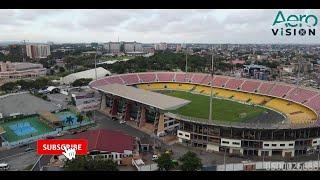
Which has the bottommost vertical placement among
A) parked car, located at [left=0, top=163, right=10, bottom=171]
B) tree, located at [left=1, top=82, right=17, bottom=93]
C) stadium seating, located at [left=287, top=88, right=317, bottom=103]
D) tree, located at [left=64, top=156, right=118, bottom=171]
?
parked car, located at [left=0, top=163, right=10, bottom=171]

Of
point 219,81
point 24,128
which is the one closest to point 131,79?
point 219,81

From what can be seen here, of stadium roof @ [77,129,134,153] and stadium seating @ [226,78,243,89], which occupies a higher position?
stadium seating @ [226,78,243,89]

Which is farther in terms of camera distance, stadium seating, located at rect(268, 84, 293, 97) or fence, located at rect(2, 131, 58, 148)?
stadium seating, located at rect(268, 84, 293, 97)

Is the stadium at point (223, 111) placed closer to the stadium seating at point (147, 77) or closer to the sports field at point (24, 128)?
the stadium seating at point (147, 77)

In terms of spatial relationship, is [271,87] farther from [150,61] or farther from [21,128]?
[150,61]

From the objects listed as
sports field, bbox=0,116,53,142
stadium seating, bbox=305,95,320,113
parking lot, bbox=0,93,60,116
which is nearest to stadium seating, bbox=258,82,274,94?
stadium seating, bbox=305,95,320,113

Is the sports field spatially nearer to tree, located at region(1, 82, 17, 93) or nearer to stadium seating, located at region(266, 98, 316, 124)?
tree, located at region(1, 82, 17, 93)
